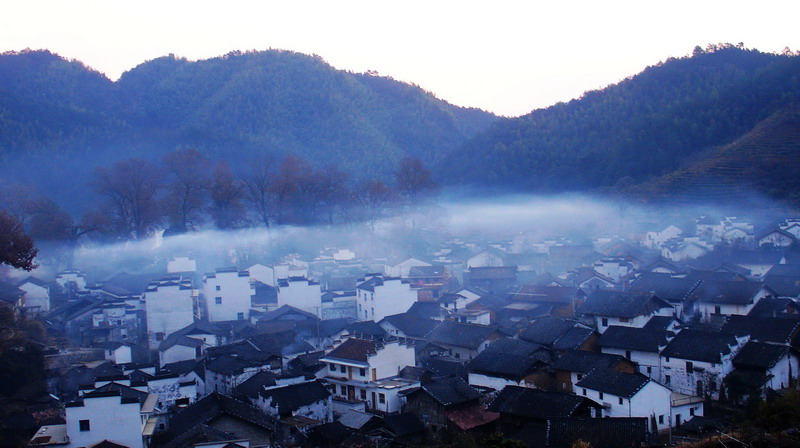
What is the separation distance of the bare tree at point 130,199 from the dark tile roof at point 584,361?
1707cm

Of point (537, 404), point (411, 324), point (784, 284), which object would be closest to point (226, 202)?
point (411, 324)

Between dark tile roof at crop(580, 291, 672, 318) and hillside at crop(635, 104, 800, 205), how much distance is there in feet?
54.9

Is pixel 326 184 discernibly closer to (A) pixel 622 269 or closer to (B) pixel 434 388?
(A) pixel 622 269

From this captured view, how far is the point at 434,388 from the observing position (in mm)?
11477

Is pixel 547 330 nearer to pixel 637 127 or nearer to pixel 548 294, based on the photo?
pixel 548 294

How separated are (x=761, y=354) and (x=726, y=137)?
30.0 metres

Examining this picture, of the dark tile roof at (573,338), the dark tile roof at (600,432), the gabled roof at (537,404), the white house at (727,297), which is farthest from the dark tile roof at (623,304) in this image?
the dark tile roof at (600,432)

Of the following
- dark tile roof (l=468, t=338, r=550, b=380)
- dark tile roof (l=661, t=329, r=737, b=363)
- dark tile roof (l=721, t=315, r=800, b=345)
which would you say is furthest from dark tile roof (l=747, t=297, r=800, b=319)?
dark tile roof (l=468, t=338, r=550, b=380)

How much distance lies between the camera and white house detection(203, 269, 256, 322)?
1880 centimetres

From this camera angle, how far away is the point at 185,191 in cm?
2561

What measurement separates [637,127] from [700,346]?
3495 centimetres

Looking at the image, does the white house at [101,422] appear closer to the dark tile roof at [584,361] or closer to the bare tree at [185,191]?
the dark tile roof at [584,361]

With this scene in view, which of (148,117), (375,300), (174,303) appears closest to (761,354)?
(375,300)

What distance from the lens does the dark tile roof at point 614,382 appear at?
1093 cm
